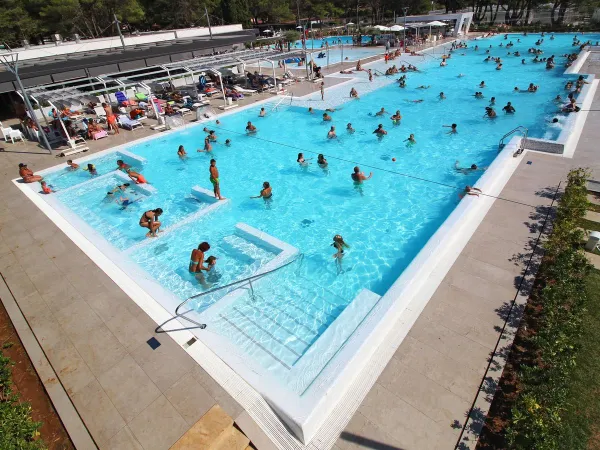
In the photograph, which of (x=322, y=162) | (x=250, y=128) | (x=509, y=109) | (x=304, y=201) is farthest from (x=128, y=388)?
(x=509, y=109)

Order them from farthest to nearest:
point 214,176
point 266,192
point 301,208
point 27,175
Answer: point 27,175
point 266,192
point 301,208
point 214,176

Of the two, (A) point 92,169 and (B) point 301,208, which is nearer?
(B) point 301,208

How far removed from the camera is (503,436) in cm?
516

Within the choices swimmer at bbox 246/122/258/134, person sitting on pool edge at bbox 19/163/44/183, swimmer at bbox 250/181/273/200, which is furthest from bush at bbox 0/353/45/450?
swimmer at bbox 246/122/258/134

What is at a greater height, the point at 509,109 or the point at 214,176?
the point at 214,176

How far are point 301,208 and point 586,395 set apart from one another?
9.47m

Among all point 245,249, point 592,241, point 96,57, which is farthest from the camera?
point 96,57

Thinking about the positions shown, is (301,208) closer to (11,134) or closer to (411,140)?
(411,140)

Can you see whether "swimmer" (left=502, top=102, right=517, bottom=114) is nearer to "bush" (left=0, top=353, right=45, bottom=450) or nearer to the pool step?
the pool step

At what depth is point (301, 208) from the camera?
13039mm

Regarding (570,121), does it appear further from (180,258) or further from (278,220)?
(180,258)

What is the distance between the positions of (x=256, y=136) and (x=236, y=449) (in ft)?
55.4

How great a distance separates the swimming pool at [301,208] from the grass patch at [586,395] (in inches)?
141

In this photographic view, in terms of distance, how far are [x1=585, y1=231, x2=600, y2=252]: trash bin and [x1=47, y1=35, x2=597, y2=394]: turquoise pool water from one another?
12.9 feet
